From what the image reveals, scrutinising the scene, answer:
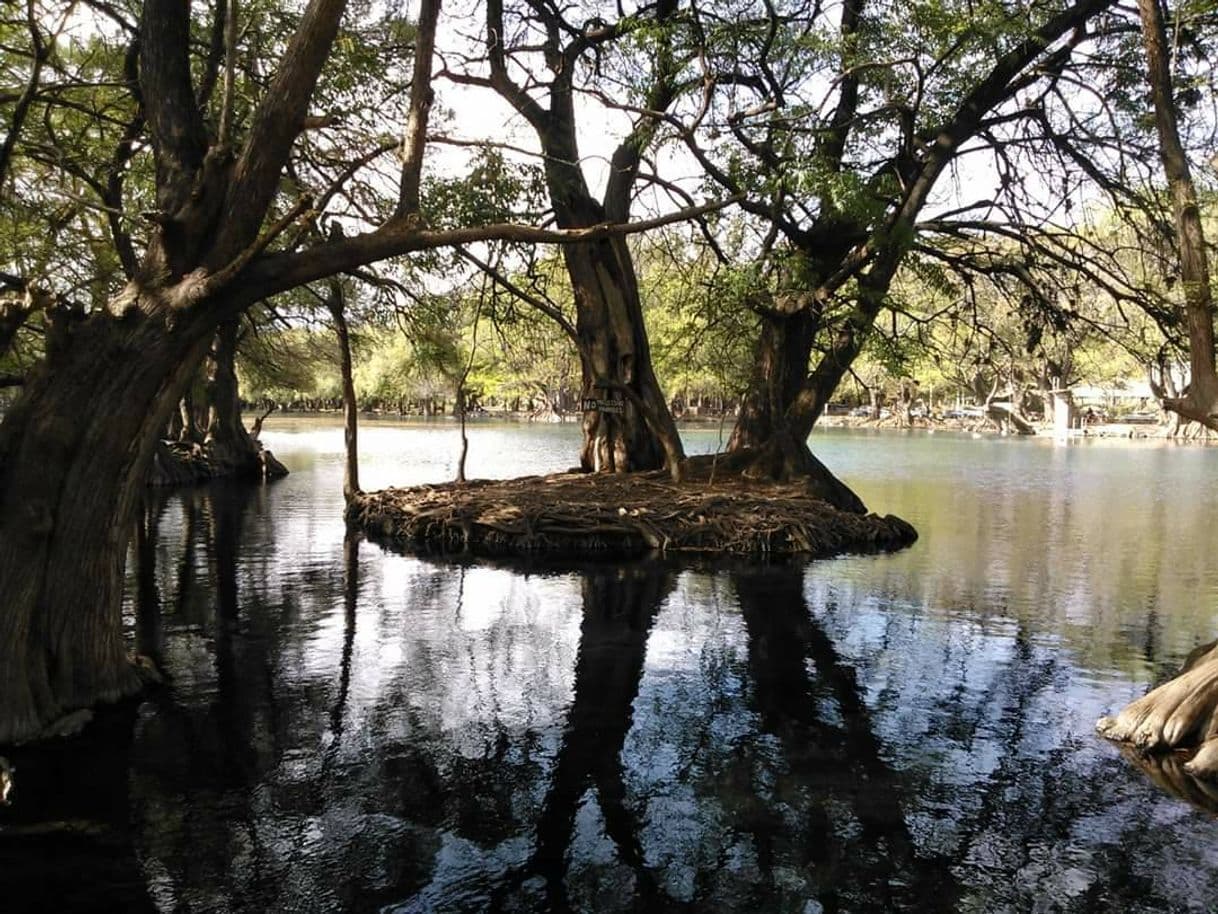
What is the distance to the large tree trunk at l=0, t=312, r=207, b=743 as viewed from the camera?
5.91m

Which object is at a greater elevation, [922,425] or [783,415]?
[783,415]

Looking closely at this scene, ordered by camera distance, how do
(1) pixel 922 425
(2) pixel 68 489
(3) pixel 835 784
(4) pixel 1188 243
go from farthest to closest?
(1) pixel 922 425, (4) pixel 1188 243, (2) pixel 68 489, (3) pixel 835 784

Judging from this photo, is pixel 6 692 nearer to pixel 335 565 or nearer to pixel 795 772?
pixel 795 772

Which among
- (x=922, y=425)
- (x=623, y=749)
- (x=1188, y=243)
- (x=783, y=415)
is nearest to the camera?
(x=623, y=749)

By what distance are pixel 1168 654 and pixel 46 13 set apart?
477 inches

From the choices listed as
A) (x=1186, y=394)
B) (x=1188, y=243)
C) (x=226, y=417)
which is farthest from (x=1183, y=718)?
(x=226, y=417)

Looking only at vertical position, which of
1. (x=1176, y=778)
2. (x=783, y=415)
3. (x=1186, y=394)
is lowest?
(x=1176, y=778)

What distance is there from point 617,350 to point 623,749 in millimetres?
11763

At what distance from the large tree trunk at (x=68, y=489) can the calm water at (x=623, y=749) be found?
0.55 meters

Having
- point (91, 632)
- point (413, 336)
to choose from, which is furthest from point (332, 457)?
point (91, 632)

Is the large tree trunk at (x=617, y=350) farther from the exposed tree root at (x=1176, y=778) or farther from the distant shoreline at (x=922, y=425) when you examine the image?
the distant shoreline at (x=922, y=425)

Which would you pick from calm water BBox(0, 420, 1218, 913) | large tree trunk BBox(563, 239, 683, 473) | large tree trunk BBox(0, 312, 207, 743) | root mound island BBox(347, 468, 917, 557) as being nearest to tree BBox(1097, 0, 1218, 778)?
calm water BBox(0, 420, 1218, 913)

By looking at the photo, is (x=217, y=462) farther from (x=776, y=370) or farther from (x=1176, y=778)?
(x=1176, y=778)

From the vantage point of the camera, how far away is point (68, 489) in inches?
240
